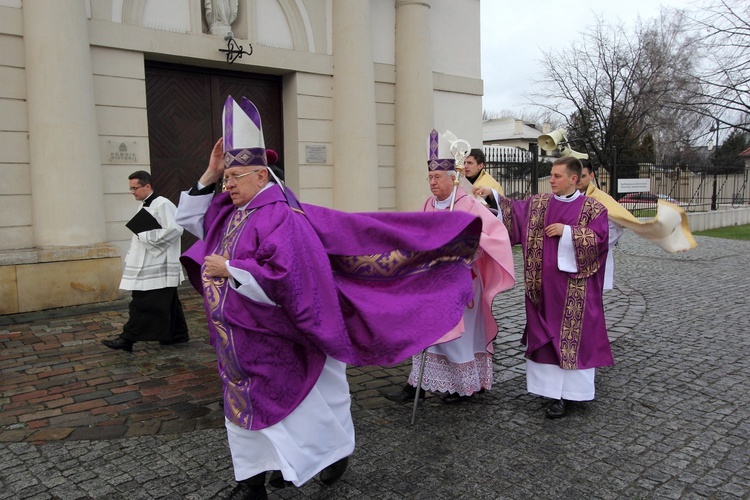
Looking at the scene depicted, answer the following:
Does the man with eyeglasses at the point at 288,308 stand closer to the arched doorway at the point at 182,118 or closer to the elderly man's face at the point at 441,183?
the elderly man's face at the point at 441,183

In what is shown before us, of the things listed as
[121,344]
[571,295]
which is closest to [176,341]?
[121,344]

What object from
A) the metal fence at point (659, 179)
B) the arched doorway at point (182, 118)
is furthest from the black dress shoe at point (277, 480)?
the metal fence at point (659, 179)

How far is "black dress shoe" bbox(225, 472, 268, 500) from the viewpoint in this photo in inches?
121

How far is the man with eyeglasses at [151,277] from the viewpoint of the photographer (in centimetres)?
596

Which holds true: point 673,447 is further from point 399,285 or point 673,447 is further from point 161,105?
point 161,105

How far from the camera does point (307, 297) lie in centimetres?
296

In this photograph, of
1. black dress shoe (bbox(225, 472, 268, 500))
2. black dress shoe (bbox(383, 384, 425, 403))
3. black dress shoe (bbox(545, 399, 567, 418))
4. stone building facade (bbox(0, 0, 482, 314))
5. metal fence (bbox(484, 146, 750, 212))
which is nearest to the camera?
black dress shoe (bbox(225, 472, 268, 500))

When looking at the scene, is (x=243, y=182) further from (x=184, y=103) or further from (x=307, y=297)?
(x=184, y=103)

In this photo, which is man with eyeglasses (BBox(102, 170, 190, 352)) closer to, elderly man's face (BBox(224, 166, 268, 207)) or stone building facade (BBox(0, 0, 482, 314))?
stone building facade (BBox(0, 0, 482, 314))

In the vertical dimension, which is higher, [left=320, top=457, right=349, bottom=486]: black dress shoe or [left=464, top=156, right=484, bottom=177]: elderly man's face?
[left=464, top=156, right=484, bottom=177]: elderly man's face

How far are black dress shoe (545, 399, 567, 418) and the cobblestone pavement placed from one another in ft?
0.22

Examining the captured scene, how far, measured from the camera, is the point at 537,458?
12.0 ft

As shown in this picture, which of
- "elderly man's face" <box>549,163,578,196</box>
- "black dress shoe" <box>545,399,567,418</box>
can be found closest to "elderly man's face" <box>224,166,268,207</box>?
"elderly man's face" <box>549,163,578,196</box>

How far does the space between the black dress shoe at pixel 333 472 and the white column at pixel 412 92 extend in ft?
27.0
